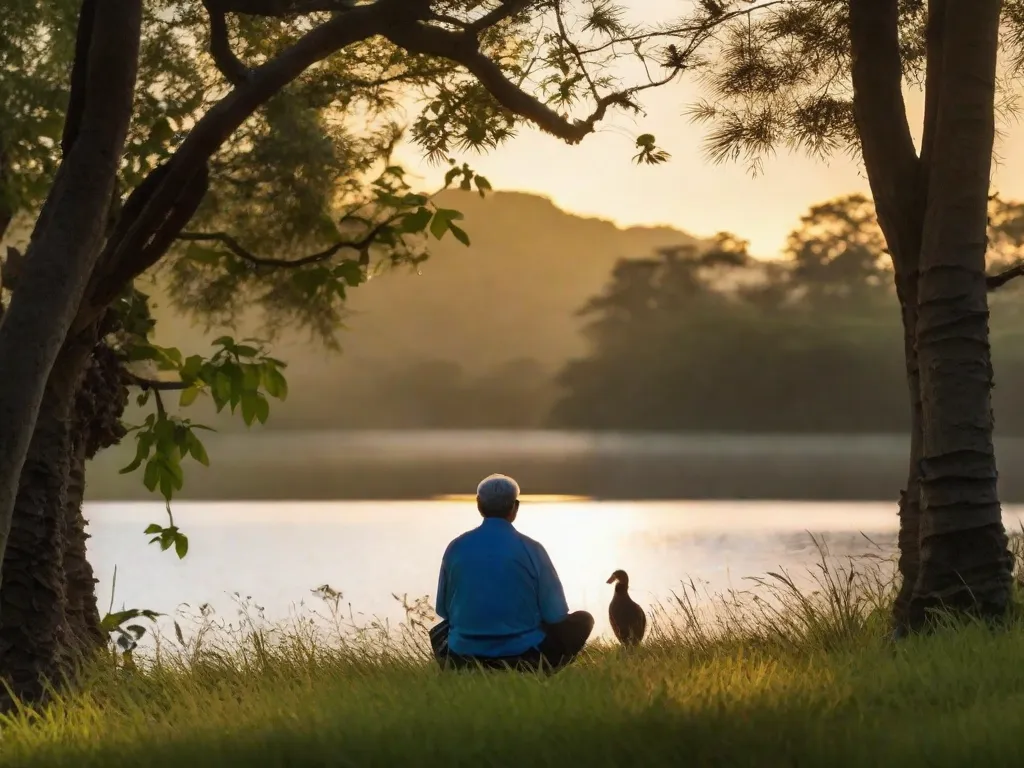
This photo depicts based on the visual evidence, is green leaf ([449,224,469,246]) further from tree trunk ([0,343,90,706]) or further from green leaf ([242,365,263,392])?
tree trunk ([0,343,90,706])

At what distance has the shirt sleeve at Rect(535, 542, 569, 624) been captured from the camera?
6.50m

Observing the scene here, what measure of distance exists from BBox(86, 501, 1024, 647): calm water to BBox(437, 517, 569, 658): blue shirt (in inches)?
287

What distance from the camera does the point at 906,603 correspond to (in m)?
7.96

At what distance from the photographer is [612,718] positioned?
4.65 m

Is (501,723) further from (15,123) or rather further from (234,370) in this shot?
(15,123)

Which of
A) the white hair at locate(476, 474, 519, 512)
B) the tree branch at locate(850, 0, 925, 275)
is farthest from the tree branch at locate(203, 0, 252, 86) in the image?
the tree branch at locate(850, 0, 925, 275)

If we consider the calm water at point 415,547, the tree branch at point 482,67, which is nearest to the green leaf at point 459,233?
the tree branch at point 482,67

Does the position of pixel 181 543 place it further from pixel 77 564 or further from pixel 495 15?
pixel 495 15

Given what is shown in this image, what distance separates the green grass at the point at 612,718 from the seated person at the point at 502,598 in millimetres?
258

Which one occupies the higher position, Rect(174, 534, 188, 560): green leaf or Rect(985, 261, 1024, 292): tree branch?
Rect(985, 261, 1024, 292): tree branch

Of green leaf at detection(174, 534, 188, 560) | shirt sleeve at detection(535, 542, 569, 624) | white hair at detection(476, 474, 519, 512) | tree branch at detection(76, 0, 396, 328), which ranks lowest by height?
shirt sleeve at detection(535, 542, 569, 624)

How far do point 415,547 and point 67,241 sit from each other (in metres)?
23.6

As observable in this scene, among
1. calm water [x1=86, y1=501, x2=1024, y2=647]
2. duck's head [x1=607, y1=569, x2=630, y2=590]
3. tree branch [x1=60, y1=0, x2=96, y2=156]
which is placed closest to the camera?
tree branch [x1=60, y1=0, x2=96, y2=156]

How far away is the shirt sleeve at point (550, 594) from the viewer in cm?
650
